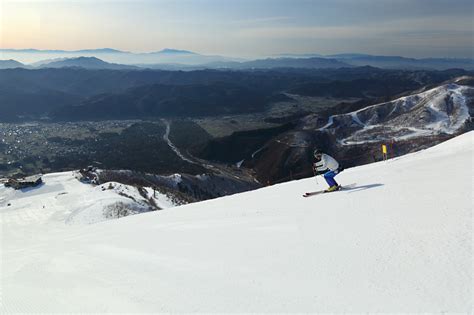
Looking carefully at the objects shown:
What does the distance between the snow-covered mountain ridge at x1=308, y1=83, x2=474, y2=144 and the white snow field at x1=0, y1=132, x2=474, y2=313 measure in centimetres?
7617

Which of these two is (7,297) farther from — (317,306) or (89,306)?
(317,306)

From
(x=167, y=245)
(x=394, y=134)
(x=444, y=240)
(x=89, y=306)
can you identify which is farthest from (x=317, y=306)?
(x=394, y=134)

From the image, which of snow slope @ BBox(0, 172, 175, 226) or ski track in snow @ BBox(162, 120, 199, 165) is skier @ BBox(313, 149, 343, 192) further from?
ski track in snow @ BBox(162, 120, 199, 165)

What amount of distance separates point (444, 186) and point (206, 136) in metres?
119

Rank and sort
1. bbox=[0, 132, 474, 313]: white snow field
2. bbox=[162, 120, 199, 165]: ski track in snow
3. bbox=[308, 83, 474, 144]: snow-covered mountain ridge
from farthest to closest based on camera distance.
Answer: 1. bbox=[162, 120, 199, 165]: ski track in snow
2. bbox=[308, 83, 474, 144]: snow-covered mountain ridge
3. bbox=[0, 132, 474, 313]: white snow field

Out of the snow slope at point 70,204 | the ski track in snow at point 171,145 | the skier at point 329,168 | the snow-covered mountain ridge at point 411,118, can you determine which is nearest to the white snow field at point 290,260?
the skier at point 329,168

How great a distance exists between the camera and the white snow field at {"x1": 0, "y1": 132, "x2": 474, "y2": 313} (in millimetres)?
5316

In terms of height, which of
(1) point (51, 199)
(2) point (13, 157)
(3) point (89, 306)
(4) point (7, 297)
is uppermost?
(3) point (89, 306)

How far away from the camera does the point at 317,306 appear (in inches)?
201

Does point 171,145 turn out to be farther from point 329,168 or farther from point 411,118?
point 329,168

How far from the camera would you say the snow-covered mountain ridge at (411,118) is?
271 feet

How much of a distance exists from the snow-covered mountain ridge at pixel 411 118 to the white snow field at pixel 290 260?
76172 millimetres

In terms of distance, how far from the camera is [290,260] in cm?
681

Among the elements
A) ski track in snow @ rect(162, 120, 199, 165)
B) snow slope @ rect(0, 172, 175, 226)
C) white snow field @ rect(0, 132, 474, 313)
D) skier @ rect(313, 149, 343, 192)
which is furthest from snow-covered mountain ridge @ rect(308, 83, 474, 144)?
white snow field @ rect(0, 132, 474, 313)
